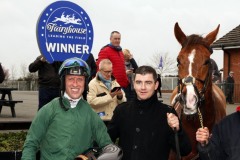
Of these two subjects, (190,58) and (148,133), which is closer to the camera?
(148,133)

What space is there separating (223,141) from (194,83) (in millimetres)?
1580

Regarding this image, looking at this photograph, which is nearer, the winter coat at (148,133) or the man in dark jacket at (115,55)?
the winter coat at (148,133)

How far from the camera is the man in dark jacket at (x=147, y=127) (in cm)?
382

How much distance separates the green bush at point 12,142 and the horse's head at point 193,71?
2.70 meters

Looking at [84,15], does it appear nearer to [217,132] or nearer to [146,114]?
[146,114]

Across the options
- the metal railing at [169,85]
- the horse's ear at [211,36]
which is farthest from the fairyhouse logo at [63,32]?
the metal railing at [169,85]

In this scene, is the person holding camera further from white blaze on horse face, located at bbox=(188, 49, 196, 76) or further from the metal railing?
the metal railing

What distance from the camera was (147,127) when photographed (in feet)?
12.6

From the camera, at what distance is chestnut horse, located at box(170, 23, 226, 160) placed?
454 centimetres

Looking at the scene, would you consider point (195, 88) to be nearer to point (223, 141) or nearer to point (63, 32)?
point (223, 141)

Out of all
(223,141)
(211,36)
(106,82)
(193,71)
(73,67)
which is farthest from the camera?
(106,82)

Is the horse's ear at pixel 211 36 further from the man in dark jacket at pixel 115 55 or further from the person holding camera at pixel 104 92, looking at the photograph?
the man in dark jacket at pixel 115 55

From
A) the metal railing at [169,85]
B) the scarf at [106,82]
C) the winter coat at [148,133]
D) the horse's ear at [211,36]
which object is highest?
the horse's ear at [211,36]

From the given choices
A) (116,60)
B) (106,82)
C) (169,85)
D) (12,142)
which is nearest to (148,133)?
(106,82)
